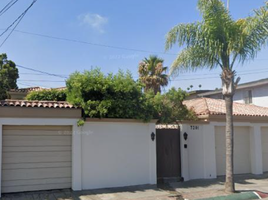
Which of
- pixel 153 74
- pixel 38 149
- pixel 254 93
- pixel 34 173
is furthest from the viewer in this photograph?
→ pixel 153 74

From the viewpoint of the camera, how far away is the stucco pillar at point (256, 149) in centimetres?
1422

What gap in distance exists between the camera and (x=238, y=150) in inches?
563

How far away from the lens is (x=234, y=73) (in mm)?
10211

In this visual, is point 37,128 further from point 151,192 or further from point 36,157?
point 151,192

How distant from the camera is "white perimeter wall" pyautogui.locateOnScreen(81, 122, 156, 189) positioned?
10.6 meters

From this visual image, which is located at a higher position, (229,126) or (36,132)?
(229,126)

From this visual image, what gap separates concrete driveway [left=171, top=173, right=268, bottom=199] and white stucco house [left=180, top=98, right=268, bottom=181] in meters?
0.72

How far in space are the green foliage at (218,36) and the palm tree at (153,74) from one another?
12761 mm

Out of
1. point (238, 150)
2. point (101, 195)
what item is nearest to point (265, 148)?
point (238, 150)

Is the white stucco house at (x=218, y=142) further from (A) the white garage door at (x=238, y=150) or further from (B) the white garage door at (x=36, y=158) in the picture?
(B) the white garage door at (x=36, y=158)

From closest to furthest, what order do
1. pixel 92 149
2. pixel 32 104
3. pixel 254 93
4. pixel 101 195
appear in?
1. pixel 101 195
2. pixel 32 104
3. pixel 92 149
4. pixel 254 93

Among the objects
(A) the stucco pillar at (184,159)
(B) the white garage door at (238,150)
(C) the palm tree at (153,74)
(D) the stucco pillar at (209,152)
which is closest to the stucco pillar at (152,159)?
(A) the stucco pillar at (184,159)

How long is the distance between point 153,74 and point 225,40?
555 inches

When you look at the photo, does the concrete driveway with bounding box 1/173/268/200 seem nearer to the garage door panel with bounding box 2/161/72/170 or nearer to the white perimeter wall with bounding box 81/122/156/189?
the white perimeter wall with bounding box 81/122/156/189
